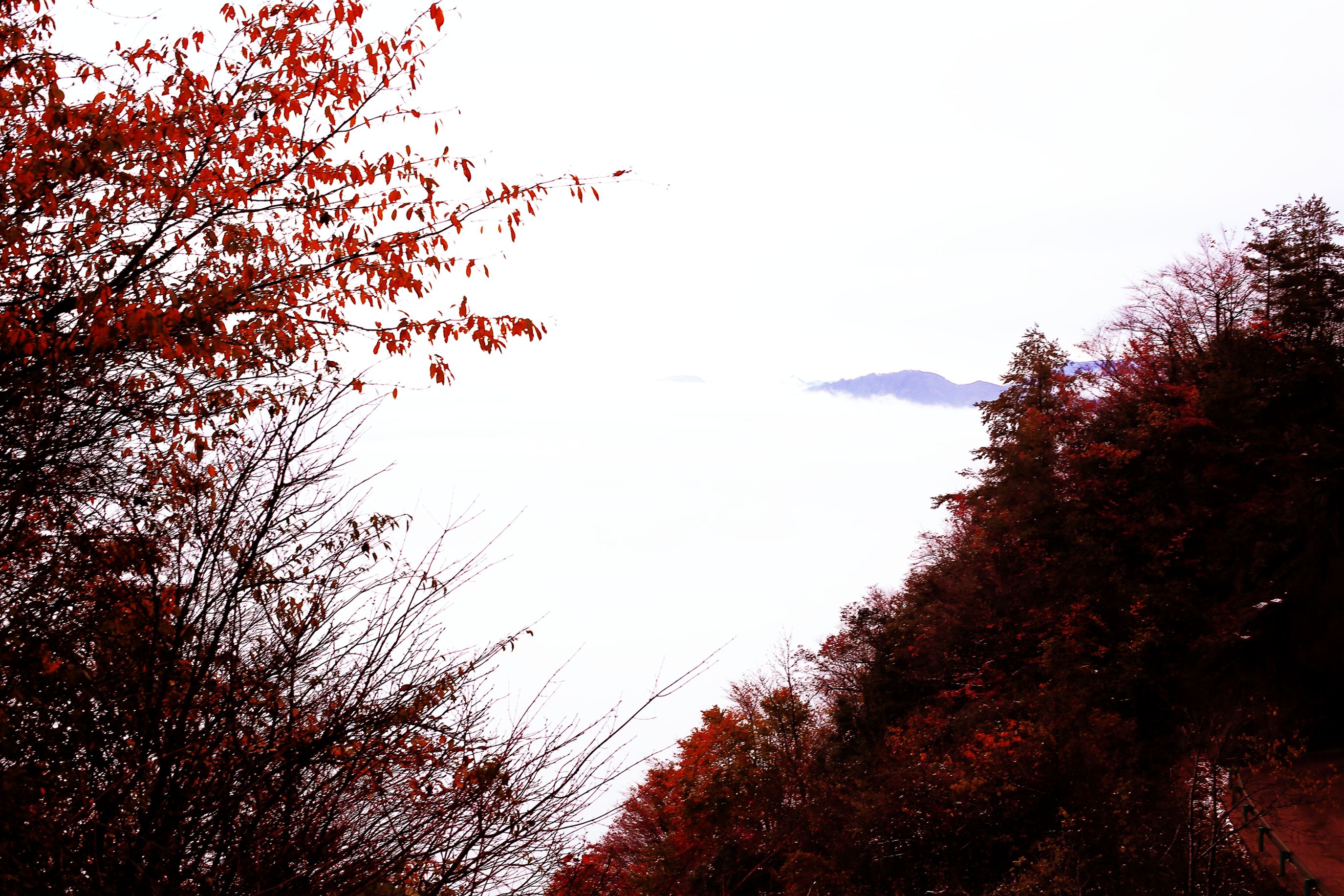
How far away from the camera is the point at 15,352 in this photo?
4.32 meters

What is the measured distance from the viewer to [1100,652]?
2042 centimetres

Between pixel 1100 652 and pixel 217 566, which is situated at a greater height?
pixel 217 566

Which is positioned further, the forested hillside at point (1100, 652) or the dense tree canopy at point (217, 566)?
the forested hillside at point (1100, 652)

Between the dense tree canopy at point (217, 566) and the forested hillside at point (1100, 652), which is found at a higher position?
the dense tree canopy at point (217, 566)

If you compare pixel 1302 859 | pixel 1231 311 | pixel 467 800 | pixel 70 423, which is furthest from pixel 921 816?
pixel 1231 311

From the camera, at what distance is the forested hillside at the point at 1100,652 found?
51.5 feet

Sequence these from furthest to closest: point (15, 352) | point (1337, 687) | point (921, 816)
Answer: point (1337, 687) < point (921, 816) < point (15, 352)

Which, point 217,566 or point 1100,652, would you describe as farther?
point 1100,652

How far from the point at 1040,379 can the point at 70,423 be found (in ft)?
96.5

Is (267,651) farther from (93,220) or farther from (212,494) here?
(93,220)

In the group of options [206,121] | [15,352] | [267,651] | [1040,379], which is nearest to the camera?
[267,651]

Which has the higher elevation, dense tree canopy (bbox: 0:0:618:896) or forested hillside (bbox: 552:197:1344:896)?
dense tree canopy (bbox: 0:0:618:896)

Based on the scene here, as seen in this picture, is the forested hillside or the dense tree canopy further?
the forested hillside

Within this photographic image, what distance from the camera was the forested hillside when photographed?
15.7 metres
